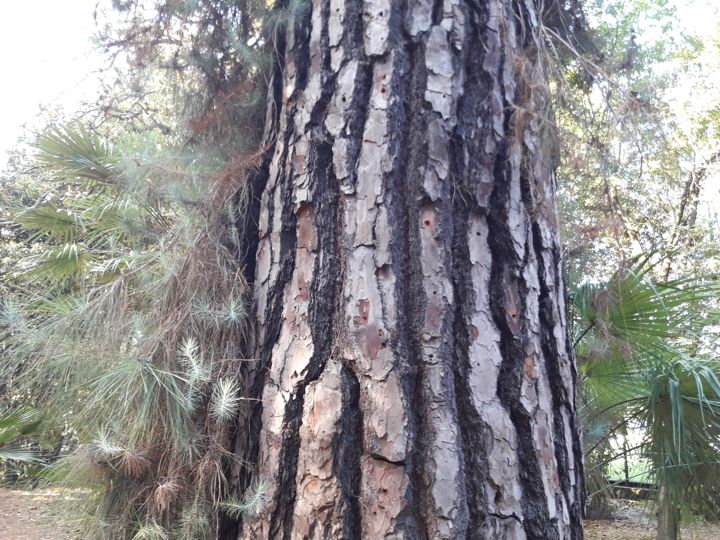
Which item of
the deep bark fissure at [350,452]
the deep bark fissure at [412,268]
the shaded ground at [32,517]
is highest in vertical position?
the deep bark fissure at [412,268]

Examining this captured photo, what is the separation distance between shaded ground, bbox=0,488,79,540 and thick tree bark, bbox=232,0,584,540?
20.1 inches

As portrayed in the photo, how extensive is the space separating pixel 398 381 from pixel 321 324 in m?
0.21

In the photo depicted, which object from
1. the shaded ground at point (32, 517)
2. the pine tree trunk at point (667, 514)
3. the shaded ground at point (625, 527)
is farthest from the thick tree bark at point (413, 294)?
the shaded ground at point (625, 527)

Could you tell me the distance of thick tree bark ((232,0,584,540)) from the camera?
1159 mm

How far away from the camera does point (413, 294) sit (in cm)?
123

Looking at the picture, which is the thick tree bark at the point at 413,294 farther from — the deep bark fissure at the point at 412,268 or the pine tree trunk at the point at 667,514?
the pine tree trunk at the point at 667,514

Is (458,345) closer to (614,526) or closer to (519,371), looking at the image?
(519,371)

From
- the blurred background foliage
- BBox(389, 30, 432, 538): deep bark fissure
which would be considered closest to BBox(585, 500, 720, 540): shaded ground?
the blurred background foliage

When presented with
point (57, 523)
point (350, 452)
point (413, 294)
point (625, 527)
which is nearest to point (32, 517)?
point (57, 523)

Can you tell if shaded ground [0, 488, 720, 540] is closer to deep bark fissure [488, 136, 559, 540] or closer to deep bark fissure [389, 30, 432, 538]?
deep bark fissure [389, 30, 432, 538]

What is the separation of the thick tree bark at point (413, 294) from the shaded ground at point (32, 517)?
0.51 metres

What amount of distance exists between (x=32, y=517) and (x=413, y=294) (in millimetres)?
3877

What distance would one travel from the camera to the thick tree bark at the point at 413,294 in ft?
3.80

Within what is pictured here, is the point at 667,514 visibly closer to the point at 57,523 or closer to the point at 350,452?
the point at 350,452
